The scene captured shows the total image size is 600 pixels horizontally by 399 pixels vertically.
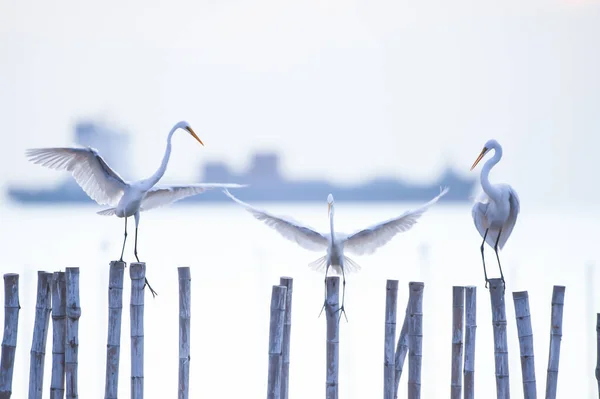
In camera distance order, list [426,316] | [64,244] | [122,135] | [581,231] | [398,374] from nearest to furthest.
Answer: [398,374] → [426,316] → [64,244] → [581,231] → [122,135]

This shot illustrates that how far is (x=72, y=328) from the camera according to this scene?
7637mm

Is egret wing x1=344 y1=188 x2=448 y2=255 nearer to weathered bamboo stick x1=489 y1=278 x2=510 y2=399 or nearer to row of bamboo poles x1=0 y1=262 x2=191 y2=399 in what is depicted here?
weathered bamboo stick x1=489 y1=278 x2=510 y2=399

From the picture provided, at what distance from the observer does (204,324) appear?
17219 millimetres

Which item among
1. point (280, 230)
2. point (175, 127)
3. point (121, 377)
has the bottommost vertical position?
point (121, 377)

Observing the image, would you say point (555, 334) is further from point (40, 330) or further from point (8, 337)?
point (8, 337)

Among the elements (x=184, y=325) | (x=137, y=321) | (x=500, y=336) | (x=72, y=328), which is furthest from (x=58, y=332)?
(x=500, y=336)

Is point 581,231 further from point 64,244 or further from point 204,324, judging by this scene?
point 204,324

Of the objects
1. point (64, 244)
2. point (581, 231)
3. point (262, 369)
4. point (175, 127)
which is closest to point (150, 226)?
point (64, 244)

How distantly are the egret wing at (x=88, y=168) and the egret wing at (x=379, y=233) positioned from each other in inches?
81.4

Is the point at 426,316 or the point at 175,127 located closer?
the point at 175,127

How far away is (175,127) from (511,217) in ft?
10.2

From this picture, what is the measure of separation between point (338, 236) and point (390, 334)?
7.24 ft

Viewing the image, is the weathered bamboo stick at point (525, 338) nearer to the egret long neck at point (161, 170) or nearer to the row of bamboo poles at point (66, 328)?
the row of bamboo poles at point (66, 328)

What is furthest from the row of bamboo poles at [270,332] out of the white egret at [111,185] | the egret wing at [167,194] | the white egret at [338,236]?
the egret wing at [167,194]
